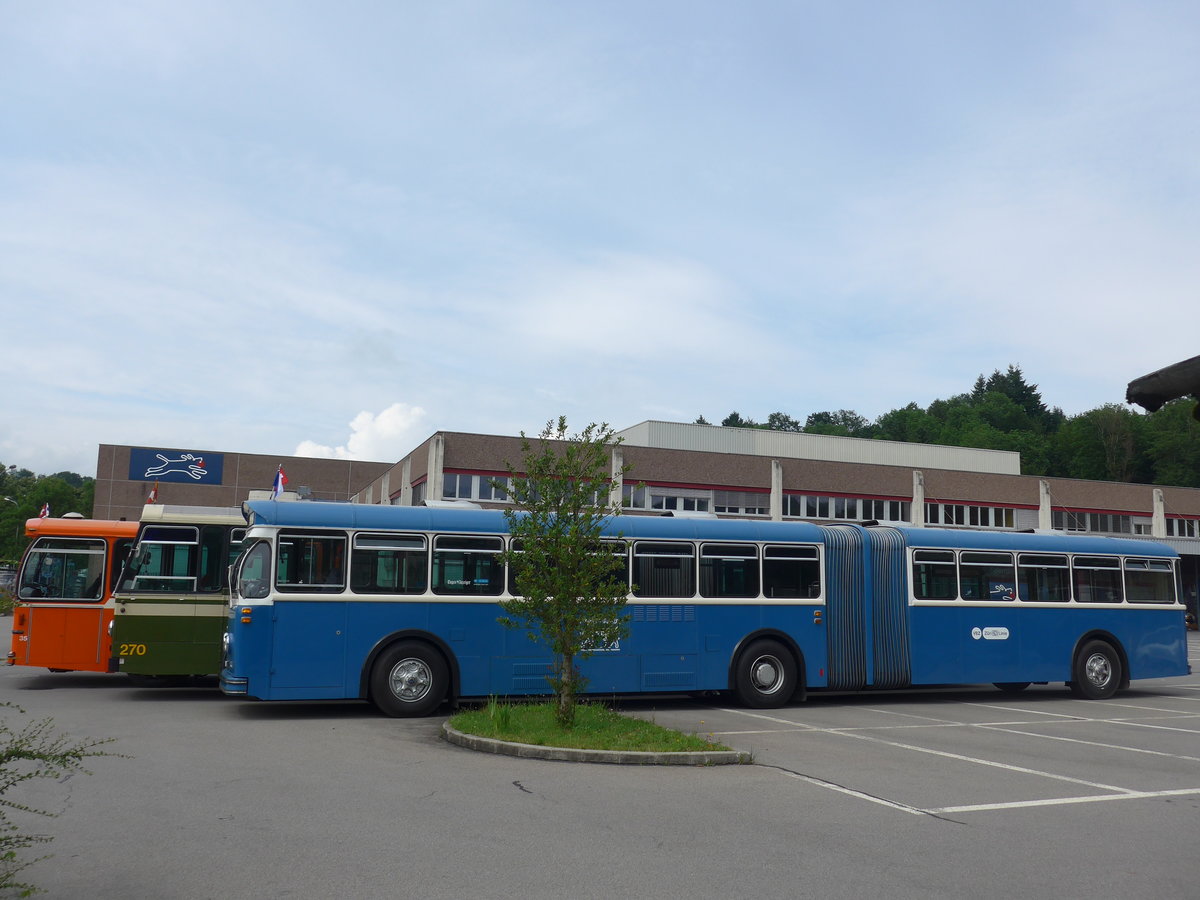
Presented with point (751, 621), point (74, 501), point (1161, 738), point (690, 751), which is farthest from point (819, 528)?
point (74, 501)

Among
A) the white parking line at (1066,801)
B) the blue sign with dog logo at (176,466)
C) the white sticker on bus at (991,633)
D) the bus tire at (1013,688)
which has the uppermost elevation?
the blue sign with dog logo at (176,466)

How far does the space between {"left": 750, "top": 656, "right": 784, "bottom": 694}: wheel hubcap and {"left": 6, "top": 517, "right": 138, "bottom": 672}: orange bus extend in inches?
405

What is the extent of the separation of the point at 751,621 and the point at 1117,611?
7.52 m

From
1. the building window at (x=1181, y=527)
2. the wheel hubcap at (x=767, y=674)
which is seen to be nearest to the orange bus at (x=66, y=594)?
the wheel hubcap at (x=767, y=674)

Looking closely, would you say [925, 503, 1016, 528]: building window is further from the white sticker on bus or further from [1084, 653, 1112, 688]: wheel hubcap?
the white sticker on bus

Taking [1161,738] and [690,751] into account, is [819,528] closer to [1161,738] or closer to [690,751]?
[1161,738]

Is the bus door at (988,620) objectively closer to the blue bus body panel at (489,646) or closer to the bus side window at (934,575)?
the bus side window at (934,575)

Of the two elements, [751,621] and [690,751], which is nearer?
[690,751]

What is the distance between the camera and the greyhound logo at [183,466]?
71606 millimetres

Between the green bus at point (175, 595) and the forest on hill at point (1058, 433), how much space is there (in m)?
91.0

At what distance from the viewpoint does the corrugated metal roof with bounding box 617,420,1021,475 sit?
188 ft

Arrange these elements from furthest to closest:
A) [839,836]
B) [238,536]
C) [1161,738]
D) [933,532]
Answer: [933,532] → [238,536] → [1161,738] → [839,836]

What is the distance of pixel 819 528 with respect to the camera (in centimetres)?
1755

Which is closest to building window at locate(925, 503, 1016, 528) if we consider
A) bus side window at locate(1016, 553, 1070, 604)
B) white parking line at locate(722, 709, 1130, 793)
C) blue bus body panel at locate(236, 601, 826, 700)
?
bus side window at locate(1016, 553, 1070, 604)
